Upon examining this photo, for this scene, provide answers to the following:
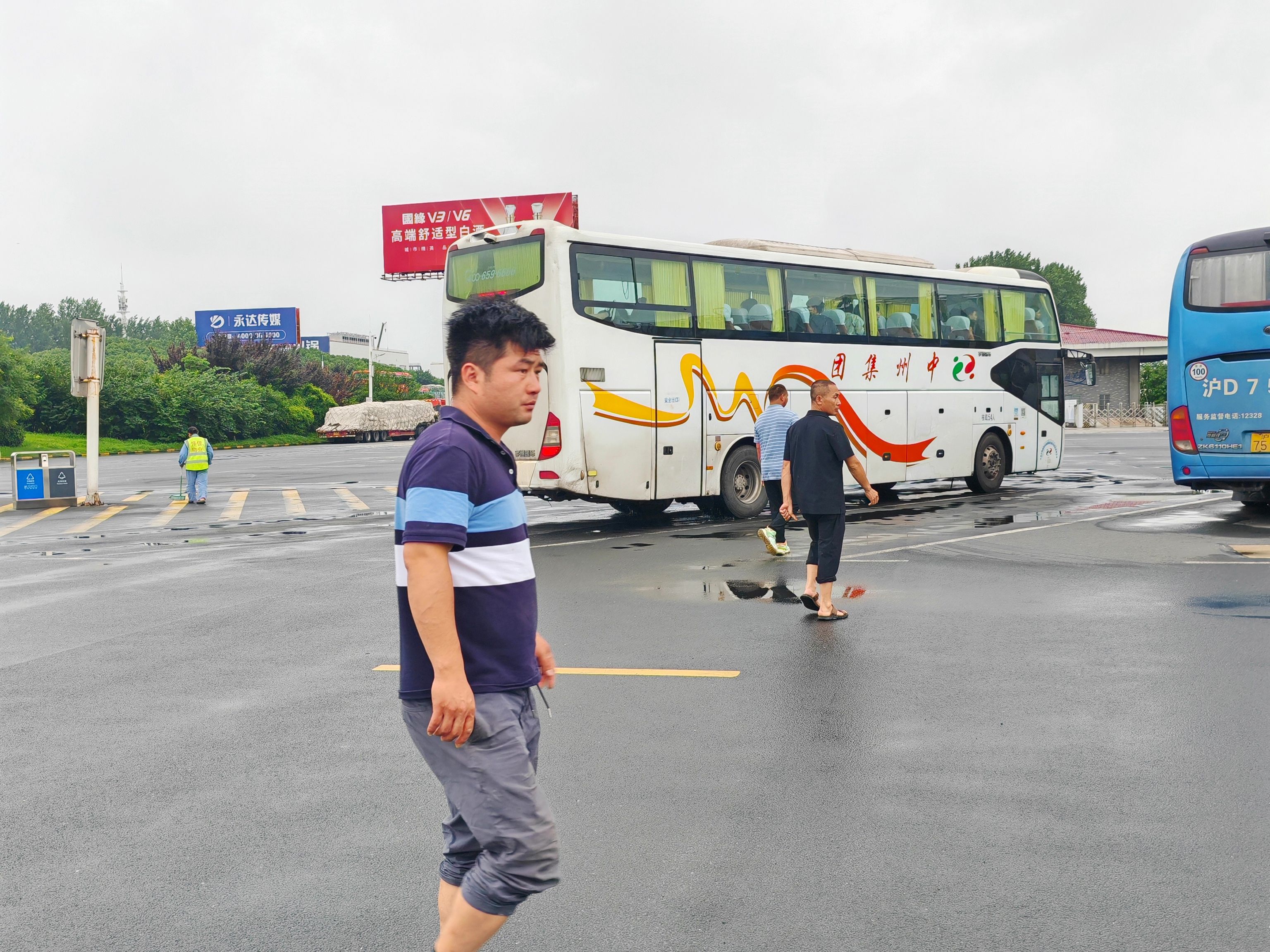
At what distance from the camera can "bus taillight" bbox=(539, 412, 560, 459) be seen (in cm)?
1575

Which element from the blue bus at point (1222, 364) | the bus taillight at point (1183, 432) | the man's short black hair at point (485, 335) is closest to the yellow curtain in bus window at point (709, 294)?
the blue bus at point (1222, 364)

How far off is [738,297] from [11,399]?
43.1 meters

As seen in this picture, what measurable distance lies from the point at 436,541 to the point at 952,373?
1876cm

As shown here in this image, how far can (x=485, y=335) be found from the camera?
329cm

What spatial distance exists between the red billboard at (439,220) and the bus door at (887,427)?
138 ft

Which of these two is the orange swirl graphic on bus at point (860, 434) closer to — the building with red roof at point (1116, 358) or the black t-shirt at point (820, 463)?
the black t-shirt at point (820, 463)

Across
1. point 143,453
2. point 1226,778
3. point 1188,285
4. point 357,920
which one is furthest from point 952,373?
point 143,453

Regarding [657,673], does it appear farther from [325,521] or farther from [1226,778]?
[325,521]

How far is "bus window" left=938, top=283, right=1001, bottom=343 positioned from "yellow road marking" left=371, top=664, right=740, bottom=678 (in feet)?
47.6

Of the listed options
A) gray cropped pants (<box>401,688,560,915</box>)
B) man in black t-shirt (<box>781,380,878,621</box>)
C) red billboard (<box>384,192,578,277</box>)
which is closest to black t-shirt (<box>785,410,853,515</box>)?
man in black t-shirt (<box>781,380,878,621</box>)

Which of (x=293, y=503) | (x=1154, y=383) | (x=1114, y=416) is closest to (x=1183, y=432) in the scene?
(x=293, y=503)

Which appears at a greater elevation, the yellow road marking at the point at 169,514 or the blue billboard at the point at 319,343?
the blue billboard at the point at 319,343

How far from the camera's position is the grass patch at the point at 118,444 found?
51625mm

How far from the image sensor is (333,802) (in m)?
4.99
